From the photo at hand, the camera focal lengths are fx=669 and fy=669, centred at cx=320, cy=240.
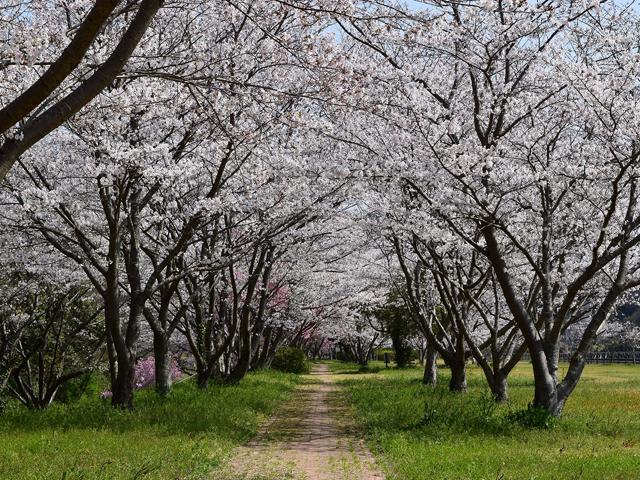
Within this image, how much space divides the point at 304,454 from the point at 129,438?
251 centimetres

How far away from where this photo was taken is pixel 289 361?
3838 cm

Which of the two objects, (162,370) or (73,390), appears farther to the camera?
(73,390)

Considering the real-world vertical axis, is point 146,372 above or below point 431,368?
below

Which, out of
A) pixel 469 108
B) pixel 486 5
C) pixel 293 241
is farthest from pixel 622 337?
pixel 486 5

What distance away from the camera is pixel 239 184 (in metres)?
15.1

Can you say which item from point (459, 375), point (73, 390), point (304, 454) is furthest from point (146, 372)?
point (304, 454)

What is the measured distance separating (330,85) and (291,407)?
11.5 metres

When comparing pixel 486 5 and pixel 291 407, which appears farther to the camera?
pixel 291 407

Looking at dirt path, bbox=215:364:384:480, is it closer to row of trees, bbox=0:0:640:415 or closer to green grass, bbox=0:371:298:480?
green grass, bbox=0:371:298:480

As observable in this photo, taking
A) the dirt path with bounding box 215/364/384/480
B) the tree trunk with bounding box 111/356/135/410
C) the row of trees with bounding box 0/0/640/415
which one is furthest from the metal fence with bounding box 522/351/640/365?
the tree trunk with bounding box 111/356/135/410

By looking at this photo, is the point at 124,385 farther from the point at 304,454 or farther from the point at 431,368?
the point at 431,368

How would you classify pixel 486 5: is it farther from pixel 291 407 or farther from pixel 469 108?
pixel 291 407

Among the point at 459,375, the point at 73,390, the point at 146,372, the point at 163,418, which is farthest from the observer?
the point at 146,372

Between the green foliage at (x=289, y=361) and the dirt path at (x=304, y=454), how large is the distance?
23.6 meters
